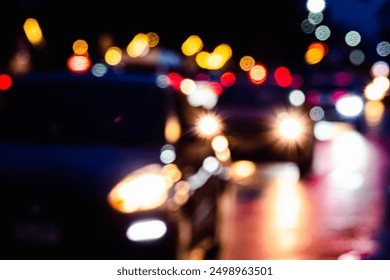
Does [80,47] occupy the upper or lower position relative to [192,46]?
lower

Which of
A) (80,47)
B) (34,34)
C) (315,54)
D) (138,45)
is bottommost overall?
(34,34)

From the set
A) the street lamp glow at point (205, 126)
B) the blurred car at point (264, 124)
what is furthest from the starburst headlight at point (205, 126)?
the blurred car at point (264, 124)

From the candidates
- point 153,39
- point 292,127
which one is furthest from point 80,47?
point 292,127

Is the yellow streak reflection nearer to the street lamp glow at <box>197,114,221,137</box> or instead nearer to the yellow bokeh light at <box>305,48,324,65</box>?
the street lamp glow at <box>197,114,221,137</box>

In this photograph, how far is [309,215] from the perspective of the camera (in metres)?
11.8

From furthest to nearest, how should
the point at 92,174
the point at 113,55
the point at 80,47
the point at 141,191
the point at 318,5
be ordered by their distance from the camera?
the point at 113,55
the point at 80,47
the point at 318,5
the point at 92,174
the point at 141,191

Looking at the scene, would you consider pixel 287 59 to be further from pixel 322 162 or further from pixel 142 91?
pixel 142 91

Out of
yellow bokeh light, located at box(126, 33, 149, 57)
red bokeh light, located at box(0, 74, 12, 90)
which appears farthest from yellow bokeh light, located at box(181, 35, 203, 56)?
red bokeh light, located at box(0, 74, 12, 90)

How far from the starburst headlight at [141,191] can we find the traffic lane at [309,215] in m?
2.15

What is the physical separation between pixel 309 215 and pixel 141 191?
5.25 m

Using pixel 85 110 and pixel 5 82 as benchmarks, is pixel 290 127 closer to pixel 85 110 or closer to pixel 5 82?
pixel 5 82

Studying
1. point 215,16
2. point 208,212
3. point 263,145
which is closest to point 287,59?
point 215,16

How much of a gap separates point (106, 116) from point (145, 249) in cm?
199

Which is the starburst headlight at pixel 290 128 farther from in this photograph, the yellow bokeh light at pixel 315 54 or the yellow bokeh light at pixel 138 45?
the yellow bokeh light at pixel 315 54
